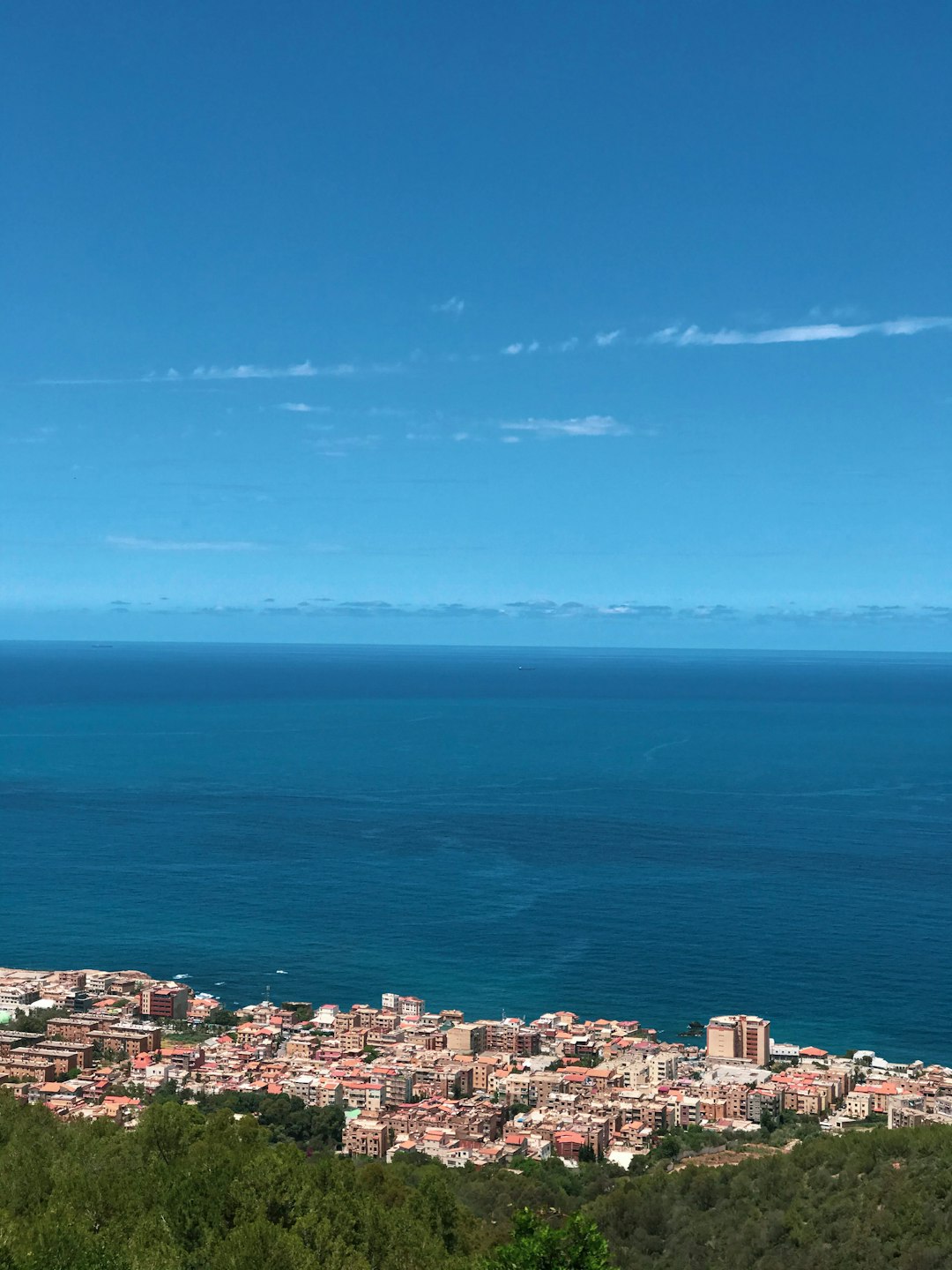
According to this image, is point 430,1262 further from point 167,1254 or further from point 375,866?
point 375,866

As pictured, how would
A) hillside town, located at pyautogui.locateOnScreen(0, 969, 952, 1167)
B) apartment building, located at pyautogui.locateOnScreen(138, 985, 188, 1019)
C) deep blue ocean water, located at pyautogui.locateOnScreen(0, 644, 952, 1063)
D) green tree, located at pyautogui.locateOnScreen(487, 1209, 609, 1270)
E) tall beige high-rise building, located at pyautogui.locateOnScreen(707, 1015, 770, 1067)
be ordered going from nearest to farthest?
1. green tree, located at pyautogui.locateOnScreen(487, 1209, 609, 1270)
2. hillside town, located at pyautogui.locateOnScreen(0, 969, 952, 1167)
3. tall beige high-rise building, located at pyautogui.locateOnScreen(707, 1015, 770, 1067)
4. apartment building, located at pyautogui.locateOnScreen(138, 985, 188, 1019)
5. deep blue ocean water, located at pyautogui.locateOnScreen(0, 644, 952, 1063)

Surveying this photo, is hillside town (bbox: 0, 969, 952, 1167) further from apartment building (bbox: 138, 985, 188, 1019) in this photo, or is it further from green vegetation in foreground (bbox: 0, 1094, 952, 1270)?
green vegetation in foreground (bbox: 0, 1094, 952, 1270)

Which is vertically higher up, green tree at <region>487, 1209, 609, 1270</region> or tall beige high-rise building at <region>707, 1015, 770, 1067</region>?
green tree at <region>487, 1209, 609, 1270</region>

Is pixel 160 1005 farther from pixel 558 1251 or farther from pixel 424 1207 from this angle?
pixel 558 1251

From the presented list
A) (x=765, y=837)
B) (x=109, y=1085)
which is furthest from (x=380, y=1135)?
(x=765, y=837)

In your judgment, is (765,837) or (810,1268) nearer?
(810,1268)

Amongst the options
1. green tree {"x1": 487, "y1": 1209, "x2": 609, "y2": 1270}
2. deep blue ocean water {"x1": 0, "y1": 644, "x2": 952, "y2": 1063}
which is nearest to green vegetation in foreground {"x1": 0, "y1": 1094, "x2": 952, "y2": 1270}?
green tree {"x1": 487, "y1": 1209, "x2": 609, "y2": 1270}
